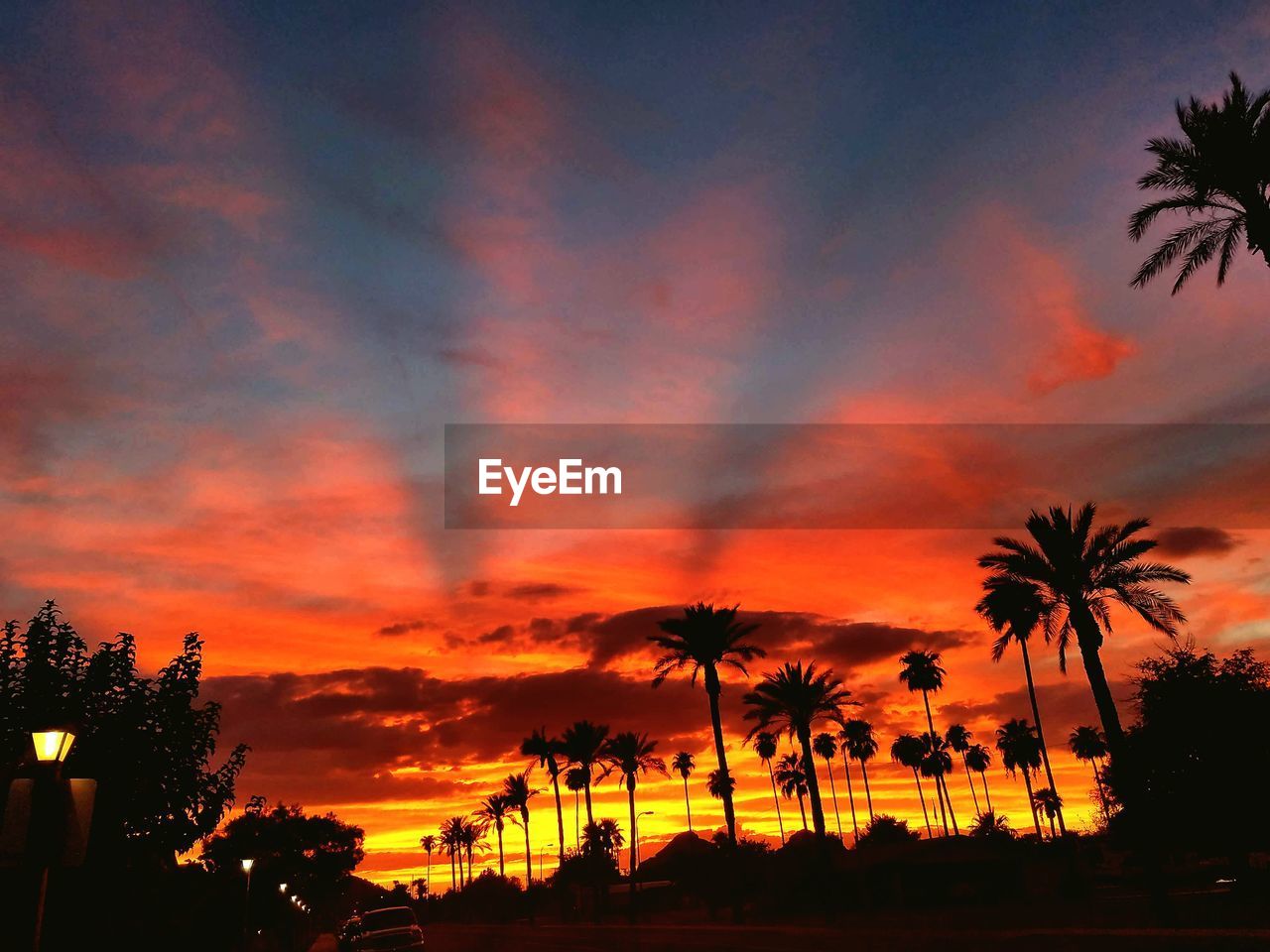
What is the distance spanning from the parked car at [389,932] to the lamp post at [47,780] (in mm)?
20568

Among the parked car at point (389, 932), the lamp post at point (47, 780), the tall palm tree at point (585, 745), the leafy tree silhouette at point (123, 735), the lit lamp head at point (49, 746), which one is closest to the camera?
the lamp post at point (47, 780)

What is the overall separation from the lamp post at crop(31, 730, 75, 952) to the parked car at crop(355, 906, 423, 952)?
20.6m

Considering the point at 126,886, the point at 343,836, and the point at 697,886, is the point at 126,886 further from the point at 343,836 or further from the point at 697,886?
the point at 343,836

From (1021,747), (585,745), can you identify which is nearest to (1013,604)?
(585,745)

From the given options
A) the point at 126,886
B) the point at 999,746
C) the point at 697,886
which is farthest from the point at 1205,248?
the point at 999,746

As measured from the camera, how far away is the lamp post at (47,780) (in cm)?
841

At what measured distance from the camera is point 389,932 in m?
27.4

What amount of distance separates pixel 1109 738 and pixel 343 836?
91970 millimetres

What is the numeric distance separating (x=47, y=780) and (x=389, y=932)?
21594 millimetres

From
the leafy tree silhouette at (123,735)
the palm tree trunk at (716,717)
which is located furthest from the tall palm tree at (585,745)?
the leafy tree silhouette at (123,735)

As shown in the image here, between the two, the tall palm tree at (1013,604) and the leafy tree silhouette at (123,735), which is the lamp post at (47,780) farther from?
the tall palm tree at (1013,604)

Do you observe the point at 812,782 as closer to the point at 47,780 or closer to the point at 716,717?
the point at 716,717

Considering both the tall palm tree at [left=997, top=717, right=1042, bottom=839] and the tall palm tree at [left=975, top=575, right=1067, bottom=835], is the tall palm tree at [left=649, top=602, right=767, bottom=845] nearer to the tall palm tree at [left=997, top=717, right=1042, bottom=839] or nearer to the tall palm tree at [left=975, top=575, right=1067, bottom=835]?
the tall palm tree at [left=975, top=575, right=1067, bottom=835]

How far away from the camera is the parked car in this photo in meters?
26.9
